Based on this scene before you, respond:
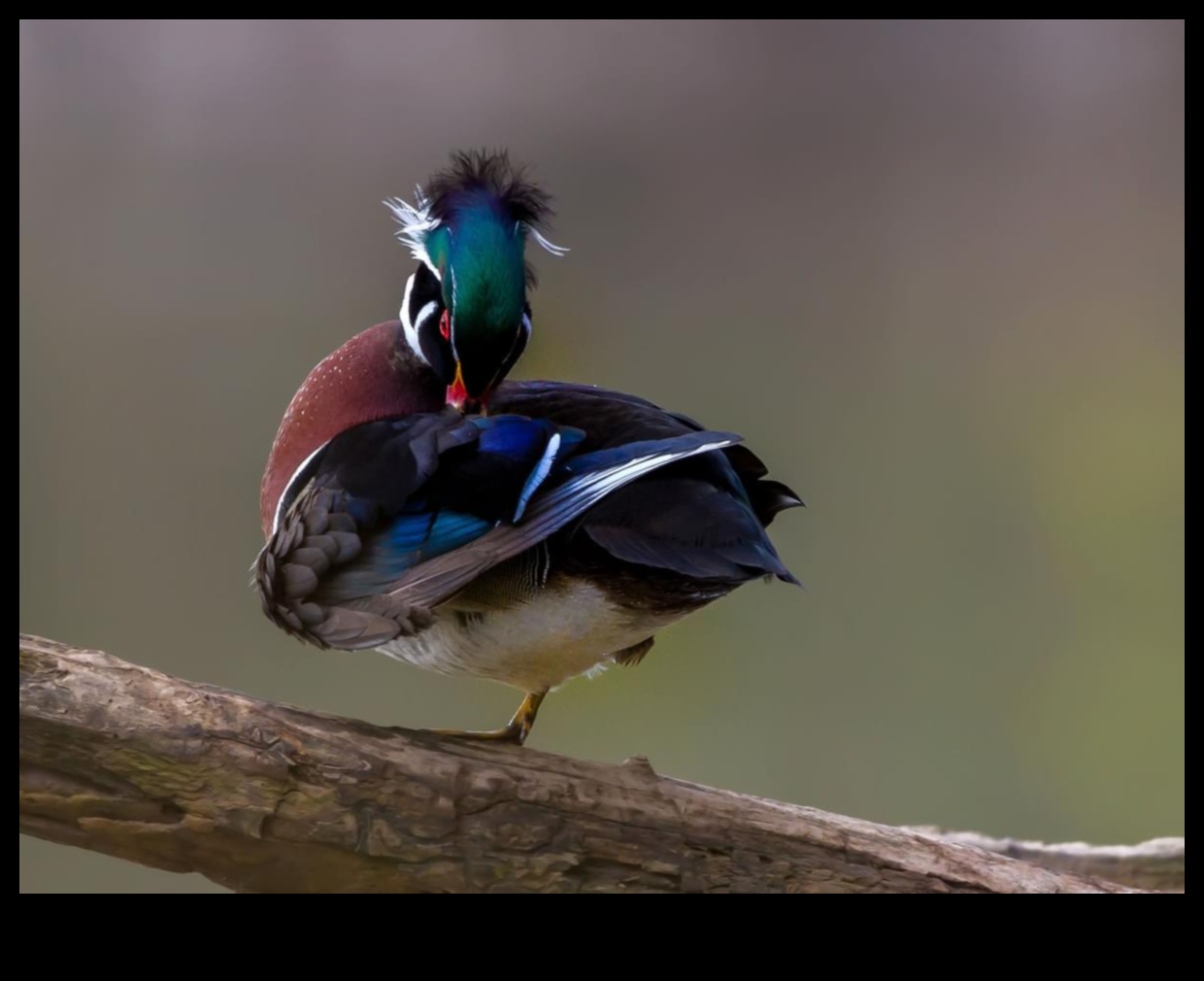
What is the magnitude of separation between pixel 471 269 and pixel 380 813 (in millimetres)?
421

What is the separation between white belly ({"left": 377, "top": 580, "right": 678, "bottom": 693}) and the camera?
3.15 feet

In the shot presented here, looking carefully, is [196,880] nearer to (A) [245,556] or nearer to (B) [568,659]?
(A) [245,556]

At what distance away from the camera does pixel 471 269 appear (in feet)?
3.26

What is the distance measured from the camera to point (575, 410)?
101 cm

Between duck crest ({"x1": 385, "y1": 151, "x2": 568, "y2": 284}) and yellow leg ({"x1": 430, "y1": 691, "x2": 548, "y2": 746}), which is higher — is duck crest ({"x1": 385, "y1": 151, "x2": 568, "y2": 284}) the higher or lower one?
the higher one

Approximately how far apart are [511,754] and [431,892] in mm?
122

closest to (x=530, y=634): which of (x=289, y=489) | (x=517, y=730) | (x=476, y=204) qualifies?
(x=517, y=730)

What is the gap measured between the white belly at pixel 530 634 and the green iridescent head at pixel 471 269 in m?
0.17

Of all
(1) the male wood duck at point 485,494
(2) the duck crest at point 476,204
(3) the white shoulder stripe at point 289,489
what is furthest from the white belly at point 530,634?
(2) the duck crest at point 476,204

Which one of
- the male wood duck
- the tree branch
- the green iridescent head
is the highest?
the green iridescent head

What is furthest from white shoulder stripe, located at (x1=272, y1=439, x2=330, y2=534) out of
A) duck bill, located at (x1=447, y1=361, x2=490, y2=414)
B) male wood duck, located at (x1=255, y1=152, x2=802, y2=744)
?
duck bill, located at (x1=447, y1=361, x2=490, y2=414)

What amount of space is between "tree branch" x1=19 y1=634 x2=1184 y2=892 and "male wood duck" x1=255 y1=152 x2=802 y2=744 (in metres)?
0.08

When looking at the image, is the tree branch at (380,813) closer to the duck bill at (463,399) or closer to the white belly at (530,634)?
the white belly at (530,634)

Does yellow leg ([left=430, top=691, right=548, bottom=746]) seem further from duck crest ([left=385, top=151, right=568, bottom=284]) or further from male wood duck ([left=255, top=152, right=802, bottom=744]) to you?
duck crest ([left=385, top=151, right=568, bottom=284])
